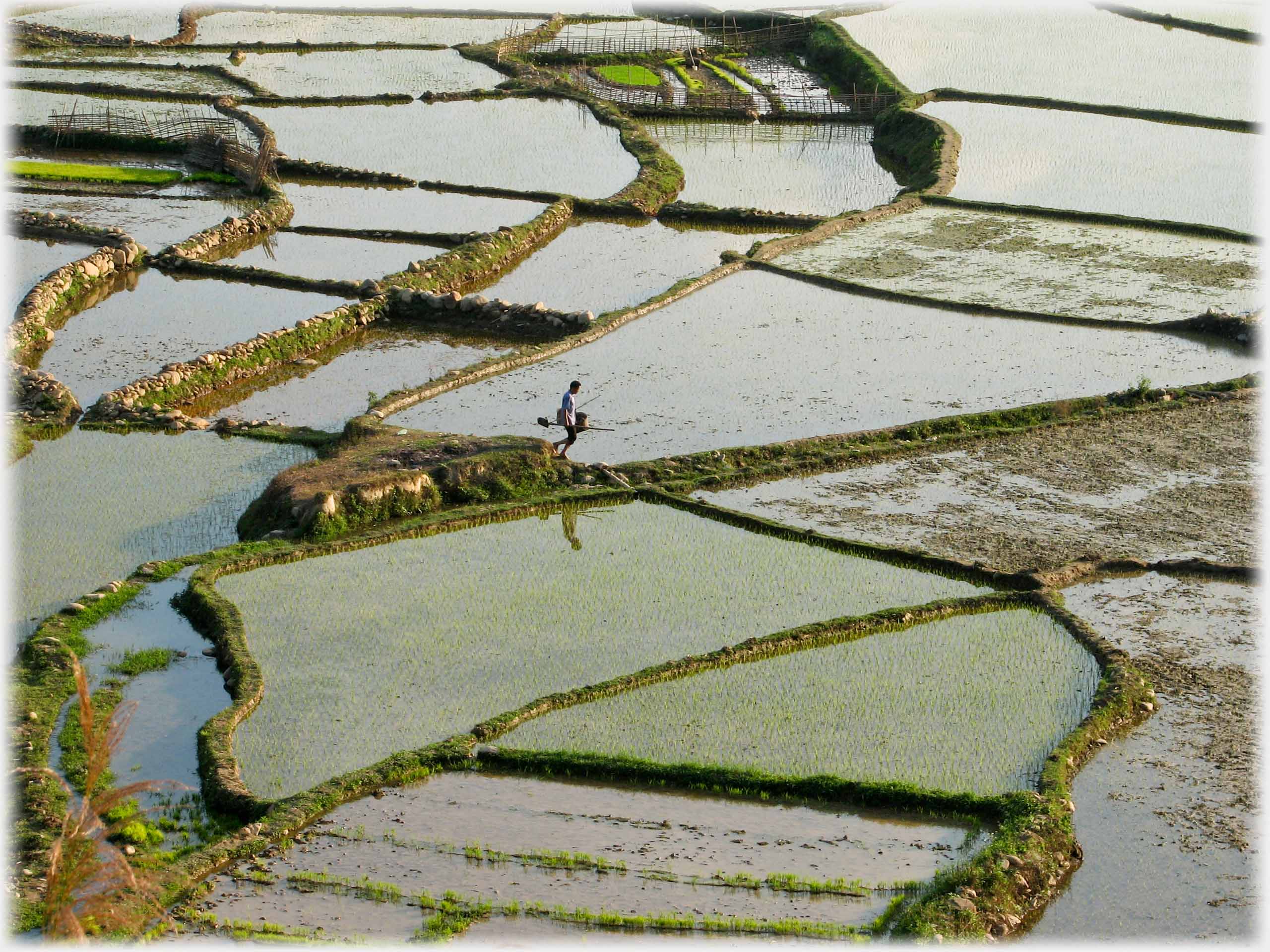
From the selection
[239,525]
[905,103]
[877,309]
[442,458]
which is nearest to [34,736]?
[239,525]

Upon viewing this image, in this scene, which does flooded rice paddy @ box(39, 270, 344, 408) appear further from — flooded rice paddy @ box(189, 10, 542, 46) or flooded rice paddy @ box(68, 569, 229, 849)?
flooded rice paddy @ box(189, 10, 542, 46)

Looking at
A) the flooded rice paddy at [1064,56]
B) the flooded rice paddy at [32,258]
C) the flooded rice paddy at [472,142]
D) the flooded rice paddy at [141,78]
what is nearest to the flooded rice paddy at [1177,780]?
the flooded rice paddy at [32,258]

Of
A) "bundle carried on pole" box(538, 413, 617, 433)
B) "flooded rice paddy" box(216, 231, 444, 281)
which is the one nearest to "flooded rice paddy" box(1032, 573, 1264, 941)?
"bundle carried on pole" box(538, 413, 617, 433)

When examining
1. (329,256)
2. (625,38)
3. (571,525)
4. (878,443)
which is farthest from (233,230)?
(625,38)

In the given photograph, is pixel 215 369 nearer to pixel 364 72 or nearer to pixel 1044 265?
pixel 1044 265

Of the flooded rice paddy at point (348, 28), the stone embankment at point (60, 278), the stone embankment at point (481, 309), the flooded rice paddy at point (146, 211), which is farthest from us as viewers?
the flooded rice paddy at point (348, 28)

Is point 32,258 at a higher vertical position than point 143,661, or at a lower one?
higher

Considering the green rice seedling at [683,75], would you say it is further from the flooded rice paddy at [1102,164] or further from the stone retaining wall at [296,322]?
the stone retaining wall at [296,322]
